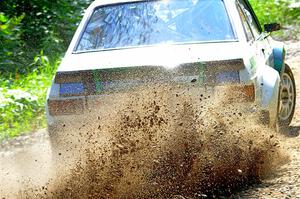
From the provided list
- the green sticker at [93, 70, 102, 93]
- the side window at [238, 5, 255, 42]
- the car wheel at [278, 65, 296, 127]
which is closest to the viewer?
the green sticker at [93, 70, 102, 93]

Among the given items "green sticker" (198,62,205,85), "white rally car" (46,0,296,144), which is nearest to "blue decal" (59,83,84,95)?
"white rally car" (46,0,296,144)

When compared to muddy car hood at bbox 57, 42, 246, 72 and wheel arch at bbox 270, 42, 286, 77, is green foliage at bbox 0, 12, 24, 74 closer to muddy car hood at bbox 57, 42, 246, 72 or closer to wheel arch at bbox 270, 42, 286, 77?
wheel arch at bbox 270, 42, 286, 77

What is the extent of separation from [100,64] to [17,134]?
315 centimetres

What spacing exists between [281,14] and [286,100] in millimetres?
9180

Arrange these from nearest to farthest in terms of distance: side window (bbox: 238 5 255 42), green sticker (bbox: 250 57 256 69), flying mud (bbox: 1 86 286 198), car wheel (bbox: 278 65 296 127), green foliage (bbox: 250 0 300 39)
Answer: flying mud (bbox: 1 86 286 198), green sticker (bbox: 250 57 256 69), side window (bbox: 238 5 255 42), car wheel (bbox: 278 65 296 127), green foliage (bbox: 250 0 300 39)

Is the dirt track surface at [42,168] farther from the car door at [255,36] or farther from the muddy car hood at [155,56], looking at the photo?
the muddy car hood at [155,56]

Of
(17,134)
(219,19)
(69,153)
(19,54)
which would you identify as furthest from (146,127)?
(19,54)

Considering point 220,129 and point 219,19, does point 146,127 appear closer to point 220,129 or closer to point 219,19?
point 220,129

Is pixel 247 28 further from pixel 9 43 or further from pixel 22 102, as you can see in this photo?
pixel 9 43

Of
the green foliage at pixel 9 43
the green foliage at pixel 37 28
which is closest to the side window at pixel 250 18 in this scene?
the green foliage at pixel 9 43

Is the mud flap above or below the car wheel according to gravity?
above

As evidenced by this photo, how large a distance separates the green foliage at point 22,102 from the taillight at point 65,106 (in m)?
2.80

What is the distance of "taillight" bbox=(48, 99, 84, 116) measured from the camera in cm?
519

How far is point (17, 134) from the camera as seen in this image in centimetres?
798
